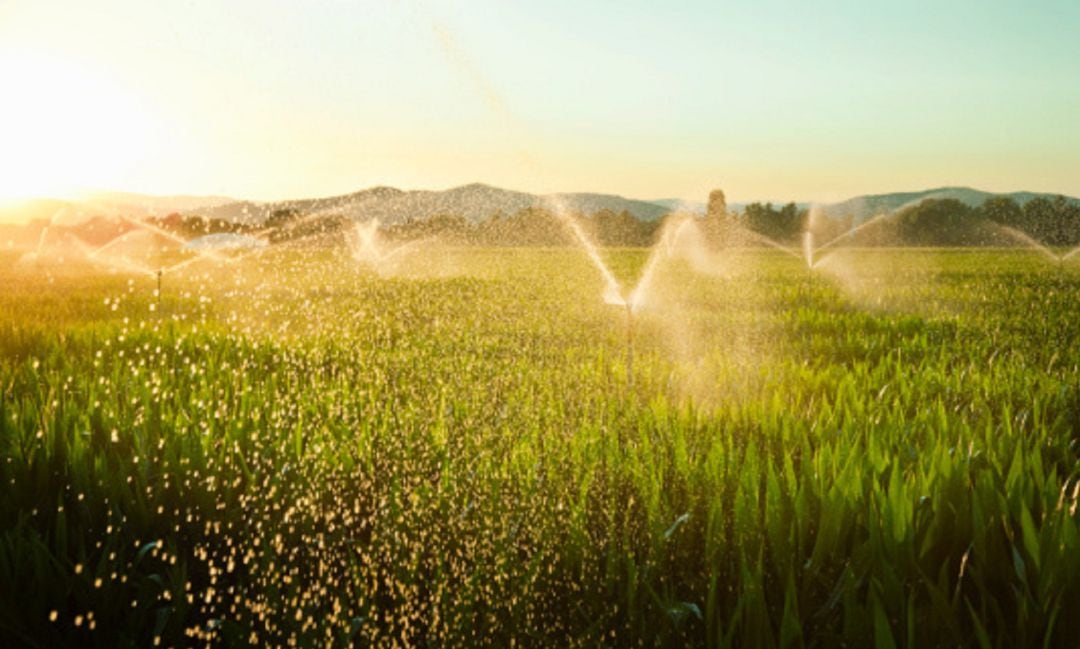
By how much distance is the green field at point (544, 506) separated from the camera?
7.56 feet

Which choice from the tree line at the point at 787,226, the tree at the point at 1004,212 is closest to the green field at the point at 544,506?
the tree line at the point at 787,226

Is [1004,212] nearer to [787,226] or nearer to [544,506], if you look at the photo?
[787,226]

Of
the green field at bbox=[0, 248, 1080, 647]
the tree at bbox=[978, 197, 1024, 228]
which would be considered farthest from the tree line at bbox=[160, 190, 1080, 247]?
the green field at bbox=[0, 248, 1080, 647]

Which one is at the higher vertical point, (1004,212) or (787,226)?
(1004,212)

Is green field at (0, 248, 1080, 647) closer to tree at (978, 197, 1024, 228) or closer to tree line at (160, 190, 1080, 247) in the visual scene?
tree line at (160, 190, 1080, 247)

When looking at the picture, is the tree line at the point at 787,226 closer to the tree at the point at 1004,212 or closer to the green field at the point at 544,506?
the tree at the point at 1004,212

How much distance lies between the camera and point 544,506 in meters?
2.99

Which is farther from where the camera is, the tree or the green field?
the tree

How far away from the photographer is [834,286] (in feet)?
48.6

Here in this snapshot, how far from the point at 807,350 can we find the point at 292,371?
3.89 m

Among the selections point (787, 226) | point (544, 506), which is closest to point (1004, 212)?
point (787, 226)

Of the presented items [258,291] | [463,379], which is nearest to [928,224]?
[258,291]

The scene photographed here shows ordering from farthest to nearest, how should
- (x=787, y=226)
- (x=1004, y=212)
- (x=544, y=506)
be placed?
(x=787, y=226), (x=1004, y=212), (x=544, y=506)

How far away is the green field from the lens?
2305 millimetres
